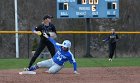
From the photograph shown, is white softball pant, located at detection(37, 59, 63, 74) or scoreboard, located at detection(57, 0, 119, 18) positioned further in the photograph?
scoreboard, located at detection(57, 0, 119, 18)

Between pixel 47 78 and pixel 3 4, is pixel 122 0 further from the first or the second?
pixel 47 78

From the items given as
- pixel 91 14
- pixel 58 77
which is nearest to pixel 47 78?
pixel 58 77

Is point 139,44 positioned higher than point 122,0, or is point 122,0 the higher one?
point 122,0

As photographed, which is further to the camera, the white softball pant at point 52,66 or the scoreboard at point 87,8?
the scoreboard at point 87,8

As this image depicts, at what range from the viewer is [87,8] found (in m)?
27.3

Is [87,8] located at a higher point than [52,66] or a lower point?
higher

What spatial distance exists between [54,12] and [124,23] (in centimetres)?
576

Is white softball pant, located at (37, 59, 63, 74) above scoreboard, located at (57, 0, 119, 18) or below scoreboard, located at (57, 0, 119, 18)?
below

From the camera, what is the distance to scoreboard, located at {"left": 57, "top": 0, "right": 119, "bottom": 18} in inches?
1073

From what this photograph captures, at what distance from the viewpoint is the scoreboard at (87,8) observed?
27266 mm

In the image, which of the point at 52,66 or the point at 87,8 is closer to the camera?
the point at 52,66

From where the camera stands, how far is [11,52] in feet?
121

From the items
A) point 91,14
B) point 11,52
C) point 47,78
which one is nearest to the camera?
point 47,78

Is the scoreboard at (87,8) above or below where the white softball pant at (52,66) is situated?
above
